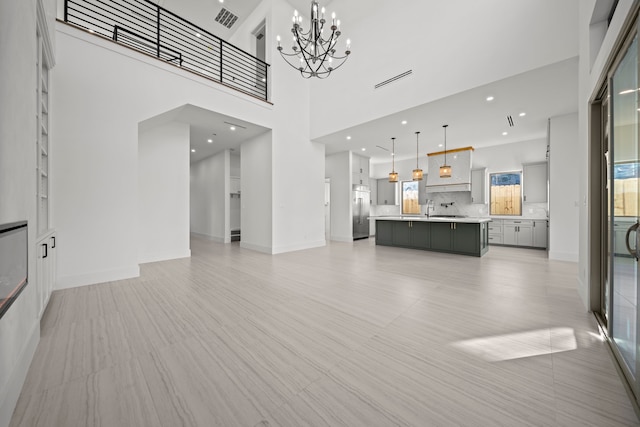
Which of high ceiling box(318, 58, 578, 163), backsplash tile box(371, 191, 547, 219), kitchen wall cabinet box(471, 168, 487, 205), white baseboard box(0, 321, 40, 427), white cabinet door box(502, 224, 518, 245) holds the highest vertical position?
high ceiling box(318, 58, 578, 163)

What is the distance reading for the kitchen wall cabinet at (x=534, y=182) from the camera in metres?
7.18

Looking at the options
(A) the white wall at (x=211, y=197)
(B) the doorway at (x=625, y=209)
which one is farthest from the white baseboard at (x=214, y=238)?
(B) the doorway at (x=625, y=209)

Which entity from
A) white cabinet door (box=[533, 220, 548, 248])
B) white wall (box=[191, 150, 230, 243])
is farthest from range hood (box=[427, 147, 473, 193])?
white wall (box=[191, 150, 230, 243])

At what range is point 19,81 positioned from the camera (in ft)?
5.51

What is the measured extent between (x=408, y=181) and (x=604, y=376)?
8.93 metres

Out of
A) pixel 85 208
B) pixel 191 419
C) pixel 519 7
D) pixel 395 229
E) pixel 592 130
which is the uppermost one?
pixel 519 7

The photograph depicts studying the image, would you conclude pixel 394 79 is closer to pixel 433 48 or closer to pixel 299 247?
pixel 433 48

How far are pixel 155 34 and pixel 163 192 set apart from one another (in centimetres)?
413

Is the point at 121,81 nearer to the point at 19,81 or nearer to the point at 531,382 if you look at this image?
the point at 19,81

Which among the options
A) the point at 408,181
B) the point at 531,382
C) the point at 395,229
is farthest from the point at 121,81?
the point at 408,181

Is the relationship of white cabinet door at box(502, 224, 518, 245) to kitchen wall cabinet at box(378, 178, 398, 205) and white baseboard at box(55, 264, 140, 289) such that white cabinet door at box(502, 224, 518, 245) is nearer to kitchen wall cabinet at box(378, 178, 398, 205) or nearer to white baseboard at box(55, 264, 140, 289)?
kitchen wall cabinet at box(378, 178, 398, 205)

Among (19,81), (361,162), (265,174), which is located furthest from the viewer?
(361,162)

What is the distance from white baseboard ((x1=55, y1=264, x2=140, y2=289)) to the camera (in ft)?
11.3

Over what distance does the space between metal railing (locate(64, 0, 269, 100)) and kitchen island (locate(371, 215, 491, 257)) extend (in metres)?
5.13
